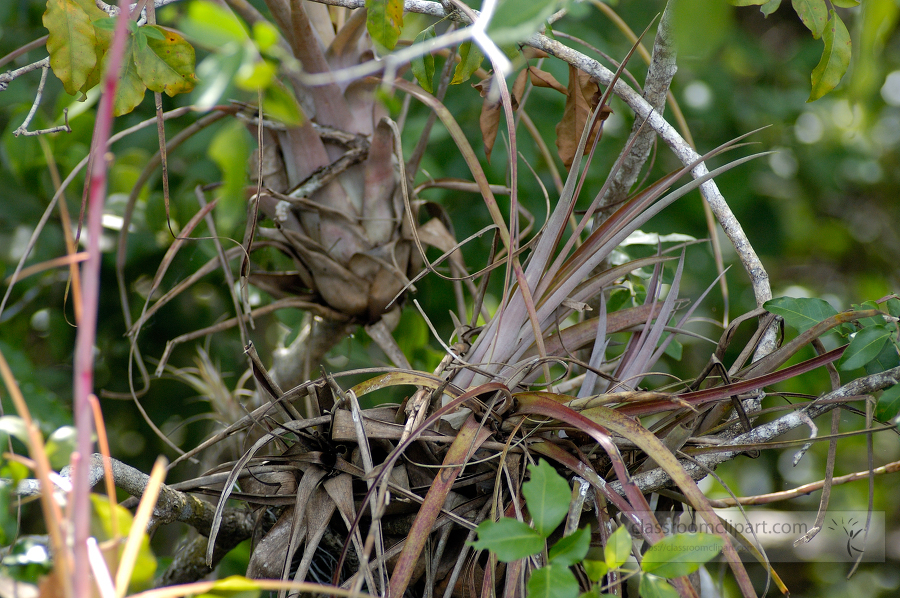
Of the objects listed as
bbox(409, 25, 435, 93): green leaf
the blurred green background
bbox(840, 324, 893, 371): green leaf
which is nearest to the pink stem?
bbox(409, 25, 435, 93): green leaf

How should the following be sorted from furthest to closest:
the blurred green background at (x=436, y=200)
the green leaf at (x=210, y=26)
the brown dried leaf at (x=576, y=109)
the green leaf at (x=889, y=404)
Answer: the blurred green background at (x=436, y=200), the brown dried leaf at (x=576, y=109), the green leaf at (x=889, y=404), the green leaf at (x=210, y=26)

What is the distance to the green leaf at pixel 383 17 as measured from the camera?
356 mm

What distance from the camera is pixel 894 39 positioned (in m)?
1.42

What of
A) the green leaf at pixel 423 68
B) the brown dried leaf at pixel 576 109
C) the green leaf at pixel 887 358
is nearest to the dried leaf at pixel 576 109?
the brown dried leaf at pixel 576 109

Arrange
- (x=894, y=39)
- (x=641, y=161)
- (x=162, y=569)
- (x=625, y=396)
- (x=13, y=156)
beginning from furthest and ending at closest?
(x=894, y=39)
(x=13, y=156)
(x=162, y=569)
(x=641, y=161)
(x=625, y=396)

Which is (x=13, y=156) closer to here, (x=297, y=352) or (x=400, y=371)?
(x=297, y=352)

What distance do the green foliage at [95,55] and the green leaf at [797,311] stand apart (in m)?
0.38

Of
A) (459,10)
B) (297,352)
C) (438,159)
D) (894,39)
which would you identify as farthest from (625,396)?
(894,39)

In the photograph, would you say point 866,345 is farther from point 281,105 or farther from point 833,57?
point 281,105

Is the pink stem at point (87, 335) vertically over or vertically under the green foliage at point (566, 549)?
over

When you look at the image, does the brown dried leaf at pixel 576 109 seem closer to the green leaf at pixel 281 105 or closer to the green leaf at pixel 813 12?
the green leaf at pixel 813 12

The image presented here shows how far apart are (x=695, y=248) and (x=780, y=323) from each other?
0.69 meters

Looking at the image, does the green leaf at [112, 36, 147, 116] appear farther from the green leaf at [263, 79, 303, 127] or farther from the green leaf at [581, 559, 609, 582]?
the green leaf at [581, 559, 609, 582]

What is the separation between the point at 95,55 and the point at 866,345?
0.48 metres
